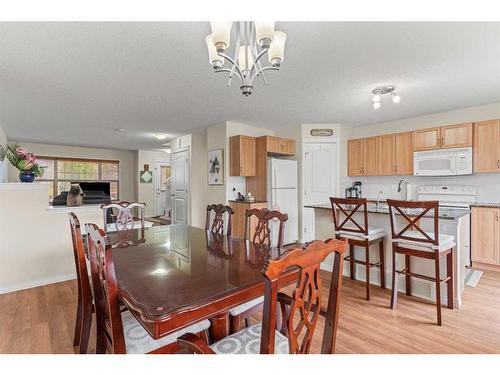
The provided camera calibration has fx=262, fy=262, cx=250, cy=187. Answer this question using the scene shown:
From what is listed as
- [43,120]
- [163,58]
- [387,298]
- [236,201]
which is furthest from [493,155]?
[43,120]

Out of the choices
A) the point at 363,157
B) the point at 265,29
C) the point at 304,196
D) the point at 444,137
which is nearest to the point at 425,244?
the point at 265,29

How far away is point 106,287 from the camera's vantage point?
1145 millimetres

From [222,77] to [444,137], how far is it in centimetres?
365

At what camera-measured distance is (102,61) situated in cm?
243

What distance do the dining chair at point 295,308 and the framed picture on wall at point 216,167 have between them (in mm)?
3912

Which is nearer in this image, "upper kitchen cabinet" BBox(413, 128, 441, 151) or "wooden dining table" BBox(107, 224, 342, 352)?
"wooden dining table" BBox(107, 224, 342, 352)

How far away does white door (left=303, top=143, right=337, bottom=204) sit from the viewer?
509 cm

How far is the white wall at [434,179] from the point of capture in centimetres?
392

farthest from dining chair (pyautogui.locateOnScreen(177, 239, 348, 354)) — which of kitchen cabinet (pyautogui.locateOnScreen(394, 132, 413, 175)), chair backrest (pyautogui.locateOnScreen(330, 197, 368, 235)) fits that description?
kitchen cabinet (pyautogui.locateOnScreen(394, 132, 413, 175))

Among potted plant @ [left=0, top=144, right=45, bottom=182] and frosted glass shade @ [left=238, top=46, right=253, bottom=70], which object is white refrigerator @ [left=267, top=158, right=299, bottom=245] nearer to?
frosted glass shade @ [left=238, top=46, right=253, bottom=70]

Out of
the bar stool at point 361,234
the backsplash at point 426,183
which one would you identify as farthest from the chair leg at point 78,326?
the backsplash at point 426,183

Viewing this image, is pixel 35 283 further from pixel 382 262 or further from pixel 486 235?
pixel 486 235

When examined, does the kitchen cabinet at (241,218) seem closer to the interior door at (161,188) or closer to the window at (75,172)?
the interior door at (161,188)

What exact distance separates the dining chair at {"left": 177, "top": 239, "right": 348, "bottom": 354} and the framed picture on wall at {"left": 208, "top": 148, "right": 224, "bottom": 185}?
12.8 feet
